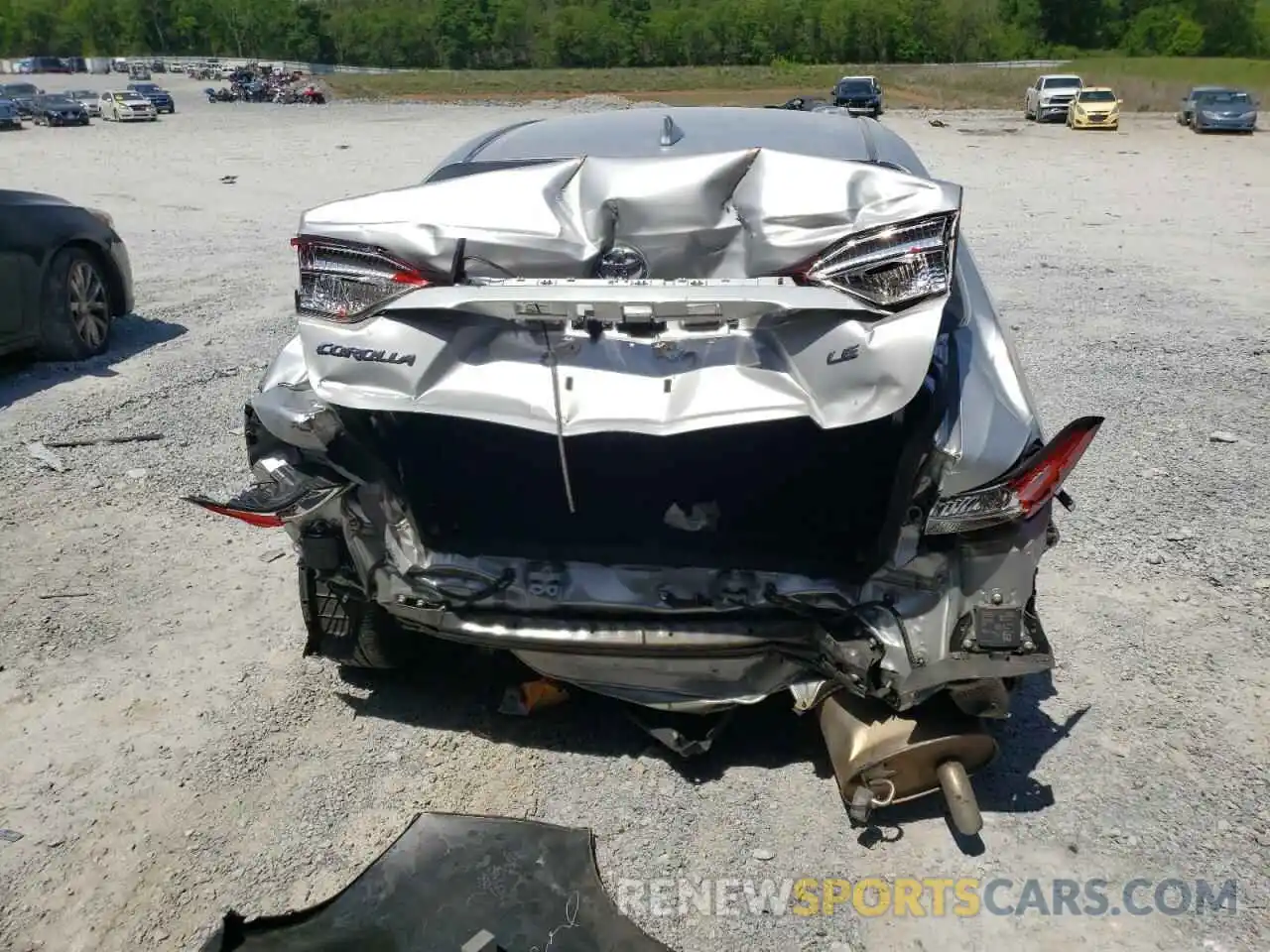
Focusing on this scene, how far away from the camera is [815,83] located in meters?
66.0

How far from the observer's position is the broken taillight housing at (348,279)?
9.61 ft

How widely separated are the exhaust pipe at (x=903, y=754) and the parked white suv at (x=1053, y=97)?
3673cm

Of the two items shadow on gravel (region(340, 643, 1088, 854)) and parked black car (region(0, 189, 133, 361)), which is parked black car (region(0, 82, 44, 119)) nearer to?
parked black car (region(0, 189, 133, 361))

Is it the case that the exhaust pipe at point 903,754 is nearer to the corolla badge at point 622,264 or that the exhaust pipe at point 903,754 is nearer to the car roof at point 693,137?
the corolla badge at point 622,264

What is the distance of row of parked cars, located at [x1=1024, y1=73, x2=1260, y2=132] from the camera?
29.9 m

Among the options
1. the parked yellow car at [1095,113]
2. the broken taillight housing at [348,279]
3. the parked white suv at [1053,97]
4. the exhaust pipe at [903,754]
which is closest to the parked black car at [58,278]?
the broken taillight housing at [348,279]

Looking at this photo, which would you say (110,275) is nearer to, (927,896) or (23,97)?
(927,896)

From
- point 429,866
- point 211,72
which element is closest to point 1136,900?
point 429,866

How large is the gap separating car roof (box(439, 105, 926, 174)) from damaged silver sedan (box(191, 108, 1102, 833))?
0.73 metres

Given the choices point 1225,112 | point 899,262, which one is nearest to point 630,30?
point 1225,112

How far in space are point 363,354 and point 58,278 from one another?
5.69 meters

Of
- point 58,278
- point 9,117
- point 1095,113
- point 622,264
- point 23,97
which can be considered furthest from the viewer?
point 23,97

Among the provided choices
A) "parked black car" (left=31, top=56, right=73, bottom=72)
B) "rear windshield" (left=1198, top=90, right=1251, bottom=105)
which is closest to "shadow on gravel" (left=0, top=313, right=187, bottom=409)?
"rear windshield" (left=1198, top=90, right=1251, bottom=105)

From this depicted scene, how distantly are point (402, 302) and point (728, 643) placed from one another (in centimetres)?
128
